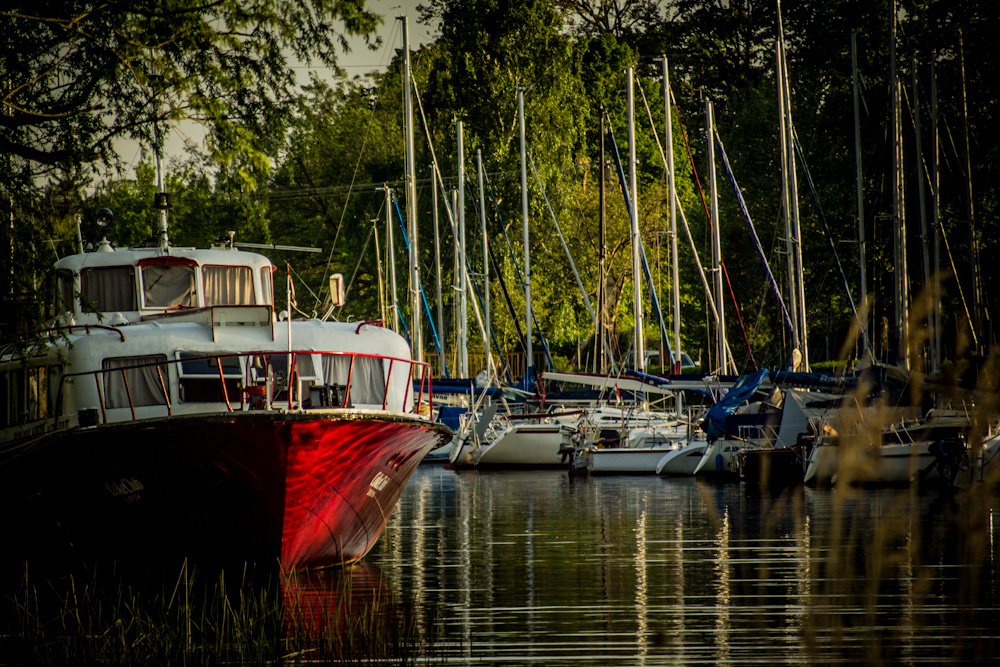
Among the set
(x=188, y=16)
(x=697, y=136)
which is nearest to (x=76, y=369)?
(x=188, y=16)

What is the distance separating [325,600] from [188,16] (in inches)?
256

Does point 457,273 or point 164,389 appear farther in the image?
point 457,273

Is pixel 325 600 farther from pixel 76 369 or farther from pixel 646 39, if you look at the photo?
pixel 646 39

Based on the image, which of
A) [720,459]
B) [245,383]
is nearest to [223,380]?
[245,383]

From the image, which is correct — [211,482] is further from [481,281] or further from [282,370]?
[481,281]

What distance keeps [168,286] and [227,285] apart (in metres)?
0.87

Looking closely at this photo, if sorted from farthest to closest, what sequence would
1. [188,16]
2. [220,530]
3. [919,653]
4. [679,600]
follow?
[220,530], [679,600], [188,16], [919,653]

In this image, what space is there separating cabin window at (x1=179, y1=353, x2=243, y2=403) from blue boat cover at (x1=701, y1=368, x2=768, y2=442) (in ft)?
64.3

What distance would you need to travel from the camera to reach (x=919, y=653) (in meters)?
10.7

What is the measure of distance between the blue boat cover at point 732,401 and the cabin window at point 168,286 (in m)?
18.2

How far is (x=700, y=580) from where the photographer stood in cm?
1545

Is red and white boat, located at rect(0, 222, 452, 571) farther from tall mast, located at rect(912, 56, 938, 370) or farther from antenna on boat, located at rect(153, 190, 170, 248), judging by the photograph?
tall mast, located at rect(912, 56, 938, 370)

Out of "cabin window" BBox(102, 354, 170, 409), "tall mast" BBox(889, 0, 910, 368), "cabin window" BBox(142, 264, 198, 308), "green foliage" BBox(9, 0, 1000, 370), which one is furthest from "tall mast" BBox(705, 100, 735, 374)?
"cabin window" BBox(102, 354, 170, 409)

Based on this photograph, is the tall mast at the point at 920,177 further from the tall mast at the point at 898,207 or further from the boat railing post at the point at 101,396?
the boat railing post at the point at 101,396
